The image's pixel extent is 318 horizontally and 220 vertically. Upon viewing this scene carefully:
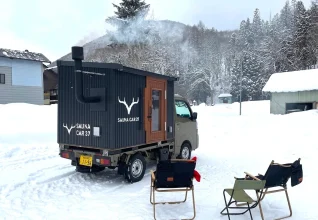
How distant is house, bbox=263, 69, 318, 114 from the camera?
74.8 feet

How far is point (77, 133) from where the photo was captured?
5914 millimetres

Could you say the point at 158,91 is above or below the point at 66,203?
above

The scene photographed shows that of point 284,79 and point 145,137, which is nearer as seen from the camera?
point 145,137

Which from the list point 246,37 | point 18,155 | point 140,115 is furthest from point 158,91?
point 246,37

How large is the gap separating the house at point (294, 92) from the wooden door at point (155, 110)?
65.2ft

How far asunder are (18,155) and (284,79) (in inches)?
958

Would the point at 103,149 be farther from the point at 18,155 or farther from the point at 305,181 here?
the point at 305,181

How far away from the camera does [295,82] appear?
2436cm

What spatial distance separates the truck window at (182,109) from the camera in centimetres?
781

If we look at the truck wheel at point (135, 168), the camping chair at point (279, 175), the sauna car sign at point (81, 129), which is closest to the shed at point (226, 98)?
the truck wheel at point (135, 168)

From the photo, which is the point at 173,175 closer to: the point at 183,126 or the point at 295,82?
the point at 183,126

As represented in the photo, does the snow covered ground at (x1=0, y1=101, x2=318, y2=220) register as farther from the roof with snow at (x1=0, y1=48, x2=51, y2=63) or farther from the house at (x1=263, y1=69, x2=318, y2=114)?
the house at (x1=263, y1=69, x2=318, y2=114)

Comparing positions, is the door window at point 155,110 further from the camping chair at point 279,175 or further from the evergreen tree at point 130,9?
the evergreen tree at point 130,9

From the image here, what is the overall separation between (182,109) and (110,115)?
306 centimetres
